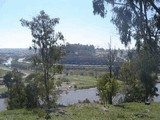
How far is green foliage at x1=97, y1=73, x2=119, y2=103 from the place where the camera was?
195 ft

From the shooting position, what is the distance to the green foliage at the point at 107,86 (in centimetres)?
5935

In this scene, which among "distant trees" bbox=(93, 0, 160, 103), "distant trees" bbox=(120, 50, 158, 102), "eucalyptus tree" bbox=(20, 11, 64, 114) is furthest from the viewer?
"distant trees" bbox=(120, 50, 158, 102)

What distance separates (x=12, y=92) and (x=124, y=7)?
44.1 metres

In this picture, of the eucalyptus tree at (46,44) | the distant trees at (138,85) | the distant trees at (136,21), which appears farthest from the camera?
the distant trees at (138,85)

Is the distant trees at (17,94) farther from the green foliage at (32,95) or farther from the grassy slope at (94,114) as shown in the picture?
the grassy slope at (94,114)

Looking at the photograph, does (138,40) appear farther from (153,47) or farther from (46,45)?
(46,45)

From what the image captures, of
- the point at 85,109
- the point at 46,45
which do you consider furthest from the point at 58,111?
the point at 46,45

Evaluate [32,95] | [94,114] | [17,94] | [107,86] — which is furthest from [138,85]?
[94,114]

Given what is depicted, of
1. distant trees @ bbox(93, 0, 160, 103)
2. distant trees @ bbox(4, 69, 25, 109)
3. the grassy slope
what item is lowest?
distant trees @ bbox(4, 69, 25, 109)

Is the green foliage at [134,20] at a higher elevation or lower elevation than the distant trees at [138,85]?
higher

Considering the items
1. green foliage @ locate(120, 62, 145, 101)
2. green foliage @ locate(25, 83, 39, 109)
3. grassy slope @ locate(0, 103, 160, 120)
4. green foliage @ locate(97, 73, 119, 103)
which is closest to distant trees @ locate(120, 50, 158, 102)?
green foliage @ locate(120, 62, 145, 101)

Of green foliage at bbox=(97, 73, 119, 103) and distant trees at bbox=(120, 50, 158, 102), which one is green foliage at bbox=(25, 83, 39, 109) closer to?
green foliage at bbox=(97, 73, 119, 103)

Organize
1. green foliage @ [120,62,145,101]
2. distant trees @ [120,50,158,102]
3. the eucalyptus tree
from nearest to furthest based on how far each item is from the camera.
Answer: the eucalyptus tree < distant trees @ [120,50,158,102] < green foliage @ [120,62,145,101]

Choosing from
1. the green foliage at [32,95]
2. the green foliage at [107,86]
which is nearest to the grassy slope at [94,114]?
the green foliage at [107,86]
